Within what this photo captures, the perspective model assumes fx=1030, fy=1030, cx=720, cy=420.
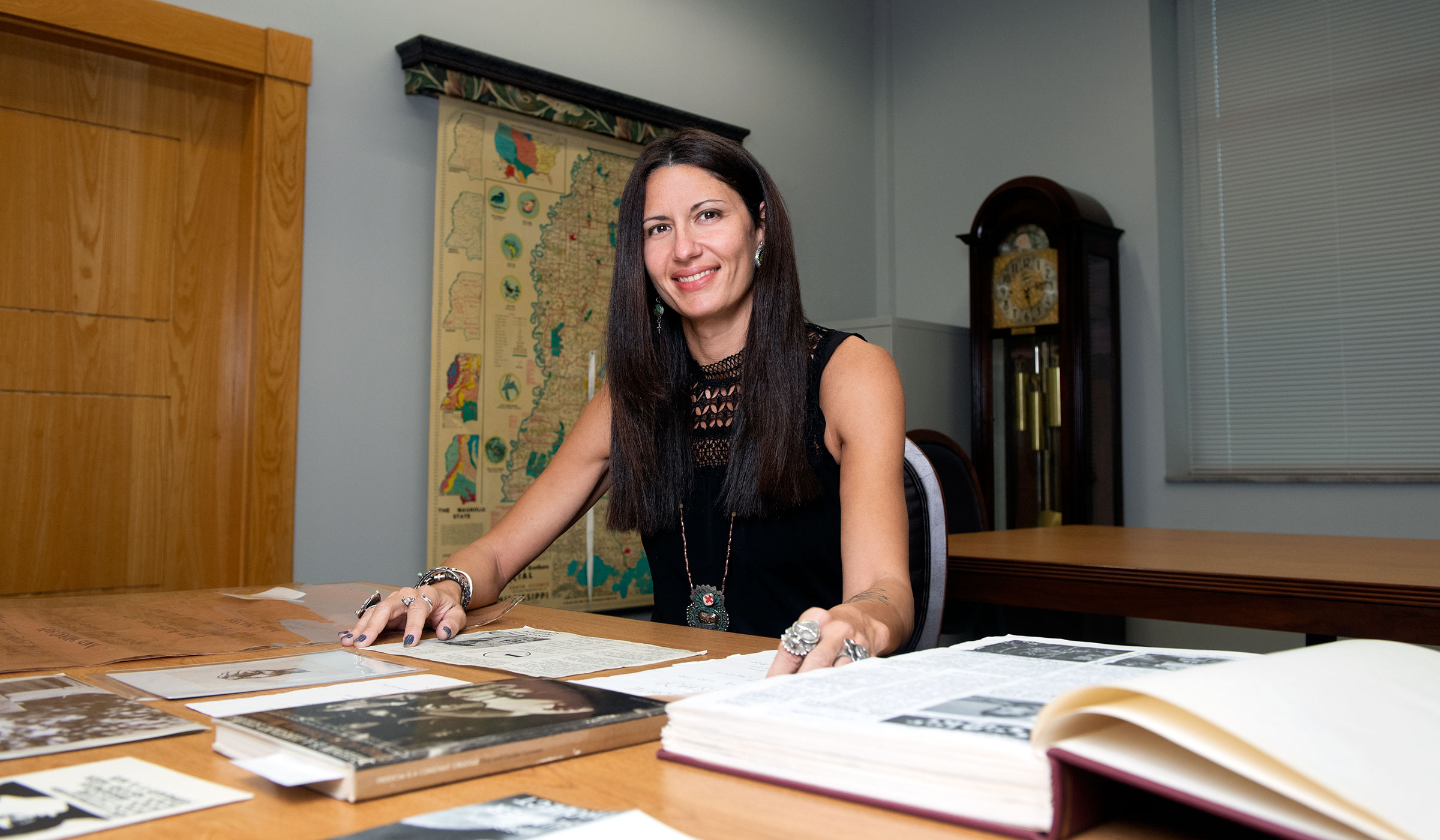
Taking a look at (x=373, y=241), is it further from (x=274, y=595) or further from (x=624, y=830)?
(x=624, y=830)

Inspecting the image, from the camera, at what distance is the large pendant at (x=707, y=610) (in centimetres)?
153

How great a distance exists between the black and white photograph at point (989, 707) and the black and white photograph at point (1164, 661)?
0.15 meters

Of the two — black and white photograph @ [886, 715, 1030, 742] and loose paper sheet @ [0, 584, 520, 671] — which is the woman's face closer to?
loose paper sheet @ [0, 584, 520, 671]

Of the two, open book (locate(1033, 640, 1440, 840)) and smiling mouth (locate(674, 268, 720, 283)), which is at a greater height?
smiling mouth (locate(674, 268, 720, 283))

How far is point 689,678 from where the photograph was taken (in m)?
0.87

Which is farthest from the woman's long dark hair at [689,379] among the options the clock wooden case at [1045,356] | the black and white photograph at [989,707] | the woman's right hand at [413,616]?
the clock wooden case at [1045,356]

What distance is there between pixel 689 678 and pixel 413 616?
0.42 meters

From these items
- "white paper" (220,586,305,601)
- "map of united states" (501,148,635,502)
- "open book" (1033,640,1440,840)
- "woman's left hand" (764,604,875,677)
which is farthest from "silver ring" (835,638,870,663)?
"map of united states" (501,148,635,502)

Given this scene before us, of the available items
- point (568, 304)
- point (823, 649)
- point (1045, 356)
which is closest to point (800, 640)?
point (823, 649)

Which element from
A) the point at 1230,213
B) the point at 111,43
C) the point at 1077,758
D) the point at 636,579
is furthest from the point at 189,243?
the point at 1230,213

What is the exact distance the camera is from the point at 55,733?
67 cm

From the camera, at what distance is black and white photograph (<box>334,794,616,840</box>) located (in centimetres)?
46

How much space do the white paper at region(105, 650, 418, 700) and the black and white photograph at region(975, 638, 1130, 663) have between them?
20.3 inches

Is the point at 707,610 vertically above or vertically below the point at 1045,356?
below
